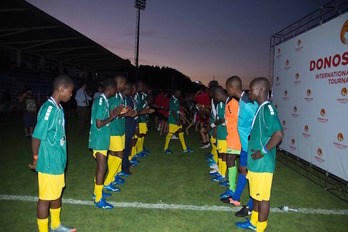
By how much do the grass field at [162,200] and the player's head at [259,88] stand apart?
6.84ft

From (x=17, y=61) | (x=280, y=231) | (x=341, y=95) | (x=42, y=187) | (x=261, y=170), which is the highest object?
(x=17, y=61)

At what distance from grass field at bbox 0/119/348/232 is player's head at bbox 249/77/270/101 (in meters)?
2.08

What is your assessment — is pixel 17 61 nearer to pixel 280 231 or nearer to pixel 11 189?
pixel 11 189

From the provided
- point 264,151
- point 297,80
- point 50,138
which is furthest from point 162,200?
point 297,80

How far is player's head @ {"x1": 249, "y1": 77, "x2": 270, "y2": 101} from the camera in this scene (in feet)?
11.9

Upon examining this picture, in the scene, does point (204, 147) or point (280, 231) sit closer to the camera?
point (280, 231)

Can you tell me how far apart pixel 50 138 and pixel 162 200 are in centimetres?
259

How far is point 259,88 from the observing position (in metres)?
3.64

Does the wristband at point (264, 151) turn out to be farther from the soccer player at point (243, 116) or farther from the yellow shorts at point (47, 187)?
the yellow shorts at point (47, 187)

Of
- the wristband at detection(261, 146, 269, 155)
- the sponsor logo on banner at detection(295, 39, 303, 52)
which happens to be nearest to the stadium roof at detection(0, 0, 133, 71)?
the sponsor logo on banner at detection(295, 39, 303, 52)

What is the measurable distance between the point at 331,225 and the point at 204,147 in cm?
647

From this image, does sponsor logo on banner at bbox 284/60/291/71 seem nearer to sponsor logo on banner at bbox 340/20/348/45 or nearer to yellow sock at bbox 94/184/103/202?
sponsor logo on banner at bbox 340/20/348/45

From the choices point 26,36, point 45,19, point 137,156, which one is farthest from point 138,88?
point 26,36

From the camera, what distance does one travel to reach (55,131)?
3338mm
